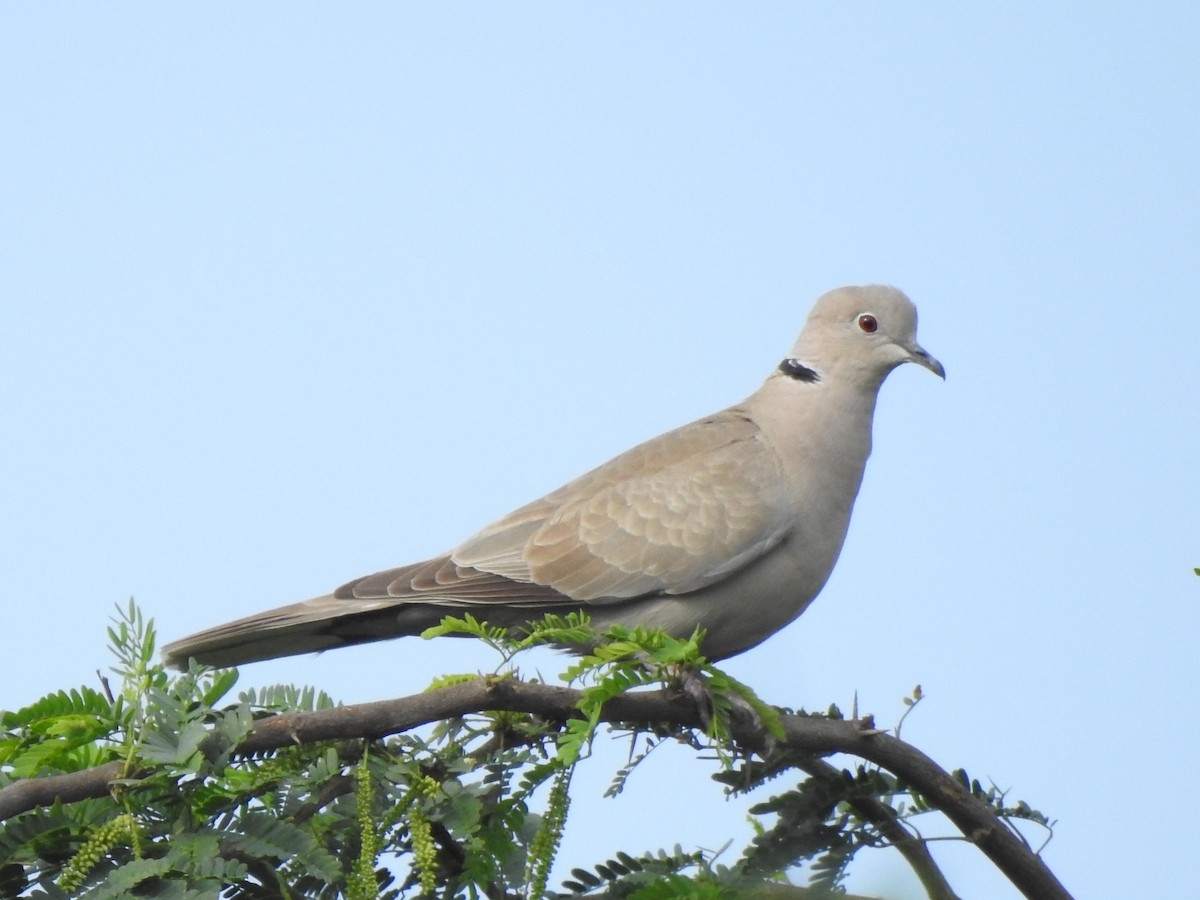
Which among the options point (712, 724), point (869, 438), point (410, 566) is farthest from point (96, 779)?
point (869, 438)

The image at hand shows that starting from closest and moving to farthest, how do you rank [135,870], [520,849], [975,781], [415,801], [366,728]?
[135,870] < [366,728] < [415,801] < [520,849] < [975,781]

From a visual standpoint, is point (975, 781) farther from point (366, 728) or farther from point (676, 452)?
point (676, 452)

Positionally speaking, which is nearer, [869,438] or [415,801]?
[415,801]

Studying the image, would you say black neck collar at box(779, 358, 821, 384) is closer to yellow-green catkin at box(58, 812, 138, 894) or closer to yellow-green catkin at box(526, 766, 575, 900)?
yellow-green catkin at box(526, 766, 575, 900)

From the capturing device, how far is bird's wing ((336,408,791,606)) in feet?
15.9

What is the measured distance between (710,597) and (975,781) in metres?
1.71

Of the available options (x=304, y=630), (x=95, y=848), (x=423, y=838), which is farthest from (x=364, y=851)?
(x=304, y=630)

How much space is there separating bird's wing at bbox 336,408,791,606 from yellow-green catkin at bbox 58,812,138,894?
2.27 meters

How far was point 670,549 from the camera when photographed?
491cm

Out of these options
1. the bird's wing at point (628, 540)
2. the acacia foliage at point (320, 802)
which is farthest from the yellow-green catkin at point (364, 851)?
the bird's wing at point (628, 540)

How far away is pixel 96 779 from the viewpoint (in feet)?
7.67

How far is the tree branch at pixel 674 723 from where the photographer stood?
2445 mm

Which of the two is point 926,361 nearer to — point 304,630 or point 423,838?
point 304,630

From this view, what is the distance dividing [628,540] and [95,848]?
2823mm
